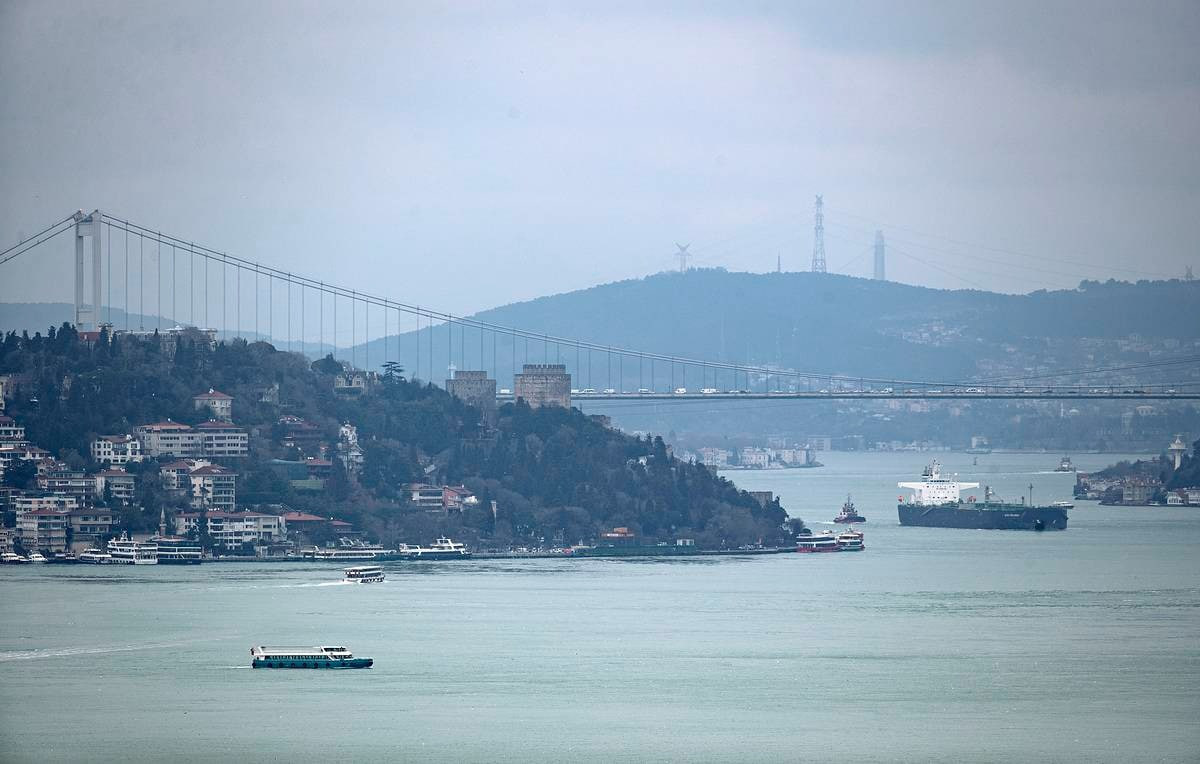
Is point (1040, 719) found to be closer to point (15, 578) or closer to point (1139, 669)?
point (1139, 669)

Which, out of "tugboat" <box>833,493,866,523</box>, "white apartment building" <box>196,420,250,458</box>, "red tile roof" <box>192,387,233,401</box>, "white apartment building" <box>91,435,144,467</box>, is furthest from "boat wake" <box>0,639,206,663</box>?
"tugboat" <box>833,493,866,523</box>

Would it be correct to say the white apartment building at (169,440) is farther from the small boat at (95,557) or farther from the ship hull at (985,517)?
the ship hull at (985,517)

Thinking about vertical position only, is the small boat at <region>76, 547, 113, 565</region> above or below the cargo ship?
below

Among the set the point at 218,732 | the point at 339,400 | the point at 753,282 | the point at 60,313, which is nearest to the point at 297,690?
the point at 218,732

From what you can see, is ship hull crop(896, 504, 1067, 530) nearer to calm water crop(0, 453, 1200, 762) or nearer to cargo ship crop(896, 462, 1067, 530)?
cargo ship crop(896, 462, 1067, 530)

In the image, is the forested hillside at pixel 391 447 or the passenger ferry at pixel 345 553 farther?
the forested hillside at pixel 391 447

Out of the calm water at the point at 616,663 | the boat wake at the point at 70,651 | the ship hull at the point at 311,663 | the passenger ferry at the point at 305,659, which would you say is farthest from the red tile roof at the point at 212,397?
the ship hull at the point at 311,663

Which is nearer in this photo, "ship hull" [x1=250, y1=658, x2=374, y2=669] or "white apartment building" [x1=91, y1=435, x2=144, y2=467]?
"ship hull" [x1=250, y1=658, x2=374, y2=669]
